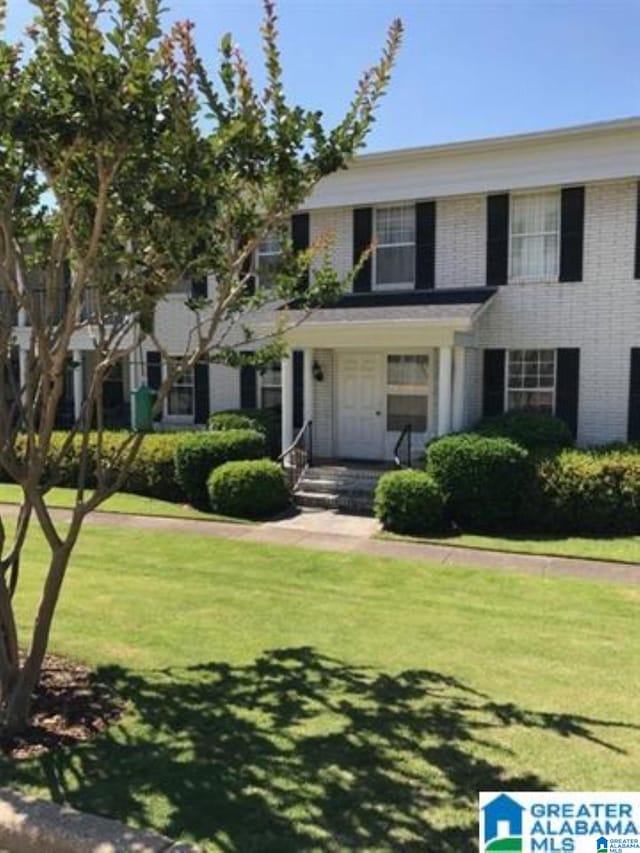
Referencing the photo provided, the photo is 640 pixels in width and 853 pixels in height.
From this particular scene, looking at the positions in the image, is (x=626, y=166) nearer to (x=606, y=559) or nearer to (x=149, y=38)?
(x=606, y=559)

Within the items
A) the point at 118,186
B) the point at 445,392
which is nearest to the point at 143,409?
the point at 118,186

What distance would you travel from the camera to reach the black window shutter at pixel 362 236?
15898mm

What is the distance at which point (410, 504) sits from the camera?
11.6m

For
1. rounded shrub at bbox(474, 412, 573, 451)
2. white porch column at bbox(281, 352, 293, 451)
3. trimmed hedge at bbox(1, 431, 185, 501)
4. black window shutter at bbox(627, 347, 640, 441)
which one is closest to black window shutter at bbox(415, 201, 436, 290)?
white porch column at bbox(281, 352, 293, 451)

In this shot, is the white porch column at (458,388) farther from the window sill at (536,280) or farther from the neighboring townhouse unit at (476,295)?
the window sill at (536,280)

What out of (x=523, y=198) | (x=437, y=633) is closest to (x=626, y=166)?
(x=523, y=198)

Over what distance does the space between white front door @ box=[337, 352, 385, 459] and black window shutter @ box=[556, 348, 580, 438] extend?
3.52 meters

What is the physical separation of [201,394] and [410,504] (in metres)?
7.80

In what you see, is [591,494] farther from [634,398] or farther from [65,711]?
[65,711]

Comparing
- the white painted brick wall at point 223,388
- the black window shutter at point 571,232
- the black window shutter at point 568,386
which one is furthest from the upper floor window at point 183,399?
the black window shutter at point 571,232

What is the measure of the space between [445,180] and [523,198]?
155 cm

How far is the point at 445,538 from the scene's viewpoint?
11.4 metres

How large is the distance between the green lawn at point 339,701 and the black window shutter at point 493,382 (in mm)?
6513

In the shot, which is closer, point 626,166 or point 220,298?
point 220,298
